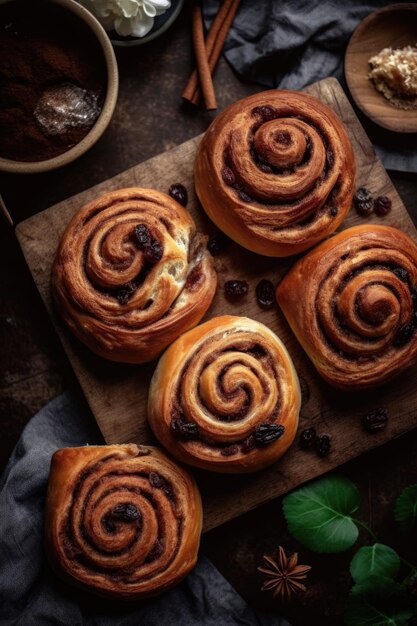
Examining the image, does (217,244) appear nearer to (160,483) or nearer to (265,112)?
(265,112)

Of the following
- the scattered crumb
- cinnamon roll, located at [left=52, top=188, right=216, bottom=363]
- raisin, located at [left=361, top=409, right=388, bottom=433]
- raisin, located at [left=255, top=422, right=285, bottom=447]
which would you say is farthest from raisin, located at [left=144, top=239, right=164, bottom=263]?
the scattered crumb

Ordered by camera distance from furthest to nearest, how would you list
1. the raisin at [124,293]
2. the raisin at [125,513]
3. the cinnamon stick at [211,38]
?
the cinnamon stick at [211,38] < the raisin at [124,293] < the raisin at [125,513]

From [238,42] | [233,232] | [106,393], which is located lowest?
[106,393]

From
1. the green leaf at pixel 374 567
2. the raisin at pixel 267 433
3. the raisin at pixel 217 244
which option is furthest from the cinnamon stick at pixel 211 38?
the green leaf at pixel 374 567

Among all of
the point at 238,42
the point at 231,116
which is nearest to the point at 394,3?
the point at 238,42

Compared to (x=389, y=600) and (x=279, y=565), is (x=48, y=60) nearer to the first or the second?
(x=279, y=565)

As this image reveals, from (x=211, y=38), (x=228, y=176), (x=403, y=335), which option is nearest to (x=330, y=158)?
(x=228, y=176)

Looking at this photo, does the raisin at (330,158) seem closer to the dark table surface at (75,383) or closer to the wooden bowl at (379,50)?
the wooden bowl at (379,50)
